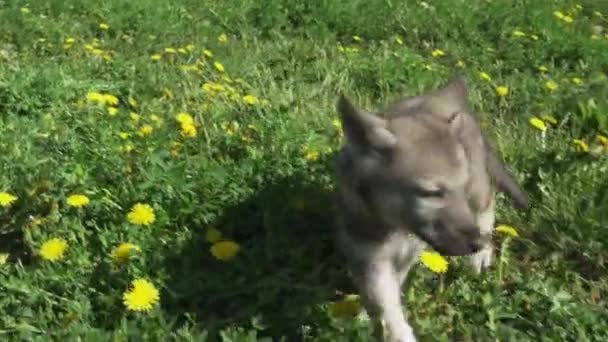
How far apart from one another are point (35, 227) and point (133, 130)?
1003 mm

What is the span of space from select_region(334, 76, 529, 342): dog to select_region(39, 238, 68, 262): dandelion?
43.3 inches

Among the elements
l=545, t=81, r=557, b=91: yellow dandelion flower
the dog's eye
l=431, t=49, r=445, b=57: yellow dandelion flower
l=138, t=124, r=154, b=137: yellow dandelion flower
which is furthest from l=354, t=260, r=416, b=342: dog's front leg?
l=431, t=49, r=445, b=57: yellow dandelion flower

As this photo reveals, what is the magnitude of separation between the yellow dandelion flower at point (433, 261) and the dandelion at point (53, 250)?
4.71ft

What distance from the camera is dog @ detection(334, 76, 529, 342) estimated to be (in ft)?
10.4

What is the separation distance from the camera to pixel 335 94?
20.1ft

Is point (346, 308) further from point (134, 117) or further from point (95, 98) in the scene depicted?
point (95, 98)

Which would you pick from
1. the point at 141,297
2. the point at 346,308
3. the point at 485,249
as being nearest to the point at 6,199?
the point at 141,297

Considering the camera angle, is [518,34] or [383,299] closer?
[383,299]

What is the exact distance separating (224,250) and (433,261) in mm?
855

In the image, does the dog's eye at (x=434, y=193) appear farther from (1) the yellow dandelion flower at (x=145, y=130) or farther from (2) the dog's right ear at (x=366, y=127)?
(1) the yellow dandelion flower at (x=145, y=130)

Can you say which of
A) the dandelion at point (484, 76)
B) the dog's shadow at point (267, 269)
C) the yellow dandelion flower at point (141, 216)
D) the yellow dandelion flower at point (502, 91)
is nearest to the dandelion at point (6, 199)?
the yellow dandelion flower at point (141, 216)

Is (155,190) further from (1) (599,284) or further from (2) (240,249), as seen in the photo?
(1) (599,284)

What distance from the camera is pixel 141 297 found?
3.25m

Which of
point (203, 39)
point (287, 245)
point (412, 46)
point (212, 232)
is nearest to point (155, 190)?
point (212, 232)
